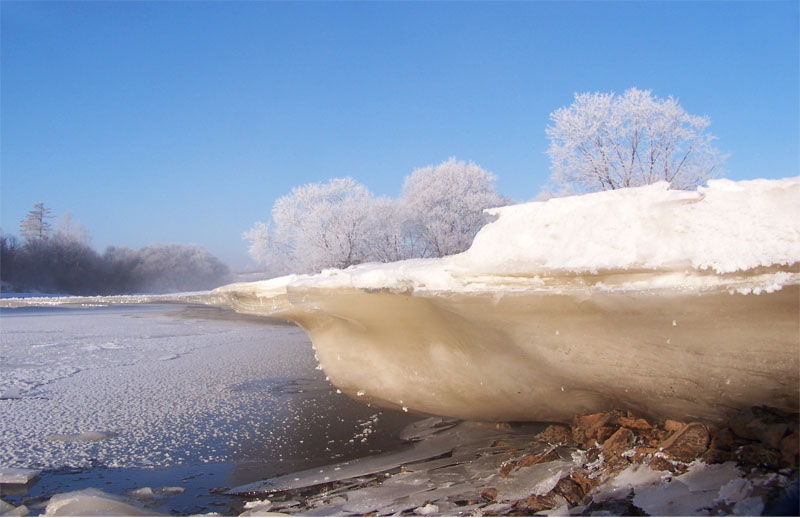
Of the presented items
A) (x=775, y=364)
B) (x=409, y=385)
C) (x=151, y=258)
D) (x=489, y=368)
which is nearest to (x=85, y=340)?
(x=409, y=385)

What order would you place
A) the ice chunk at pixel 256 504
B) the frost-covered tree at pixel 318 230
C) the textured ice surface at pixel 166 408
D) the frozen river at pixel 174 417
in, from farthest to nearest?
1. the frost-covered tree at pixel 318 230
2. the textured ice surface at pixel 166 408
3. the frozen river at pixel 174 417
4. the ice chunk at pixel 256 504

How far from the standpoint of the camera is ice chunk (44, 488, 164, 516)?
207cm

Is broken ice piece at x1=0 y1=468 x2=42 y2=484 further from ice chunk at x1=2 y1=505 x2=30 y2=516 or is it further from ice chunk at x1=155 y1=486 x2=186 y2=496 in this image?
ice chunk at x1=155 y1=486 x2=186 y2=496

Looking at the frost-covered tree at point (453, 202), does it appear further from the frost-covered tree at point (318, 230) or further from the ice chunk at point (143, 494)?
the ice chunk at point (143, 494)

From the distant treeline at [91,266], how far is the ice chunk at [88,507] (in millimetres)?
34159

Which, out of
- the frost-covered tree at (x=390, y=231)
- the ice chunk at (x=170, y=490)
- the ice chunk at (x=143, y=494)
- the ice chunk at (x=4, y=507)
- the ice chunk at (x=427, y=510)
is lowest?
the ice chunk at (x=170, y=490)

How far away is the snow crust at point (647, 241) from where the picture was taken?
5.58ft

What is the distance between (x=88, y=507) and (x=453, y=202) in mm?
22237

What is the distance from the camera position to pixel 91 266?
39625mm

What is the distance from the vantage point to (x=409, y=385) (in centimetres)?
363

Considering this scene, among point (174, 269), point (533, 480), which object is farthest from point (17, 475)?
point (174, 269)

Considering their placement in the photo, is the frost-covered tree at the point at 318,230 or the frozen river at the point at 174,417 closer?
the frozen river at the point at 174,417

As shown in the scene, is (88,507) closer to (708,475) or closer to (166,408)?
(166,408)

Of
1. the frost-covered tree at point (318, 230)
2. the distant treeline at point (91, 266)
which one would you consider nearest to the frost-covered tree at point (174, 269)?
the distant treeline at point (91, 266)
